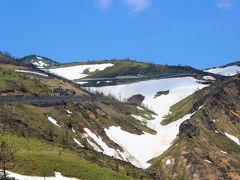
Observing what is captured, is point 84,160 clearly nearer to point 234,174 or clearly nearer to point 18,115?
point 18,115

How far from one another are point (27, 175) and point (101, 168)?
24.2 meters

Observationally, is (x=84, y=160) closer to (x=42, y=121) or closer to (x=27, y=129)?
(x=27, y=129)

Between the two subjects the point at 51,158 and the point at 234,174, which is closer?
the point at 51,158

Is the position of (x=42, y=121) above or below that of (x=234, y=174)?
above

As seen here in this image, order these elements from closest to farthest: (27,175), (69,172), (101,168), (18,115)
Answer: (27,175) < (69,172) < (101,168) < (18,115)

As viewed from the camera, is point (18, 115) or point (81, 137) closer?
point (18, 115)

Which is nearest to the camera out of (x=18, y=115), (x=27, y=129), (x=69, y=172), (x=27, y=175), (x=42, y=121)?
(x=27, y=175)

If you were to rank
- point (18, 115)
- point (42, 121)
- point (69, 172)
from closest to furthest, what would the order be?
point (69, 172)
point (18, 115)
point (42, 121)

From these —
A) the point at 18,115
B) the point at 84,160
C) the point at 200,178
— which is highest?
the point at 18,115

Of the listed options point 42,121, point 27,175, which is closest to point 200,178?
point 42,121

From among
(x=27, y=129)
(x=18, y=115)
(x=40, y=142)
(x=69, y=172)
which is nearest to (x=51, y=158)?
(x=69, y=172)

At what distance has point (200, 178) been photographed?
190625 millimetres

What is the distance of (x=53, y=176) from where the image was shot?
114m

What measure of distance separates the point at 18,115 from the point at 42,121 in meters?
13.5
